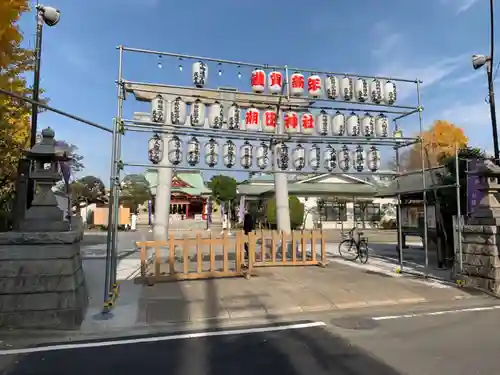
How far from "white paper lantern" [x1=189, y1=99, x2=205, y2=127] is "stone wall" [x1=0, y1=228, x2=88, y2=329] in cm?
489

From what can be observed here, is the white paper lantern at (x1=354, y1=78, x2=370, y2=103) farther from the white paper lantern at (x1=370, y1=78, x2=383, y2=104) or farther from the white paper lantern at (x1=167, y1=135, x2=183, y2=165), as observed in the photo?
the white paper lantern at (x1=167, y1=135, x2=183, y2=165)

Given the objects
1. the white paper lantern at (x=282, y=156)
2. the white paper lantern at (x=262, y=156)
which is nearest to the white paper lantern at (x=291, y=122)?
the white paper lantern at (x=282, y=156)

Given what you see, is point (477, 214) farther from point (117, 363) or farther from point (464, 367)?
point (117, 363)

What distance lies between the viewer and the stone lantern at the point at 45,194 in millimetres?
6500

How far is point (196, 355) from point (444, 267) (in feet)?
32.5

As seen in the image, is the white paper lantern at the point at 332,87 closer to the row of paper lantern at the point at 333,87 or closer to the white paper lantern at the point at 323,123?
the row of paper lantern at the point at 333,87

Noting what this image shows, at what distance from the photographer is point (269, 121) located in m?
11.2

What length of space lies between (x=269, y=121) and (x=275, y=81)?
Answer: 118 cm

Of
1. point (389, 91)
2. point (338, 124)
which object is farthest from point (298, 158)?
point (389, 91)

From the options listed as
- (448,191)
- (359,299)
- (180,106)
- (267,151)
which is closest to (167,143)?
(180,106)

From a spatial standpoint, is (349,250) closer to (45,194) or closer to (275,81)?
(275,81)

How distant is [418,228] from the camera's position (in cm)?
1378

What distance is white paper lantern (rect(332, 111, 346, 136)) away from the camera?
1130 cm

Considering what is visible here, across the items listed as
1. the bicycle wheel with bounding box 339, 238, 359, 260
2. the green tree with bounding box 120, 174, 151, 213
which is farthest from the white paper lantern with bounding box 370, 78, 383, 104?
the green tree with bounding box 120, 174, 151, 213
